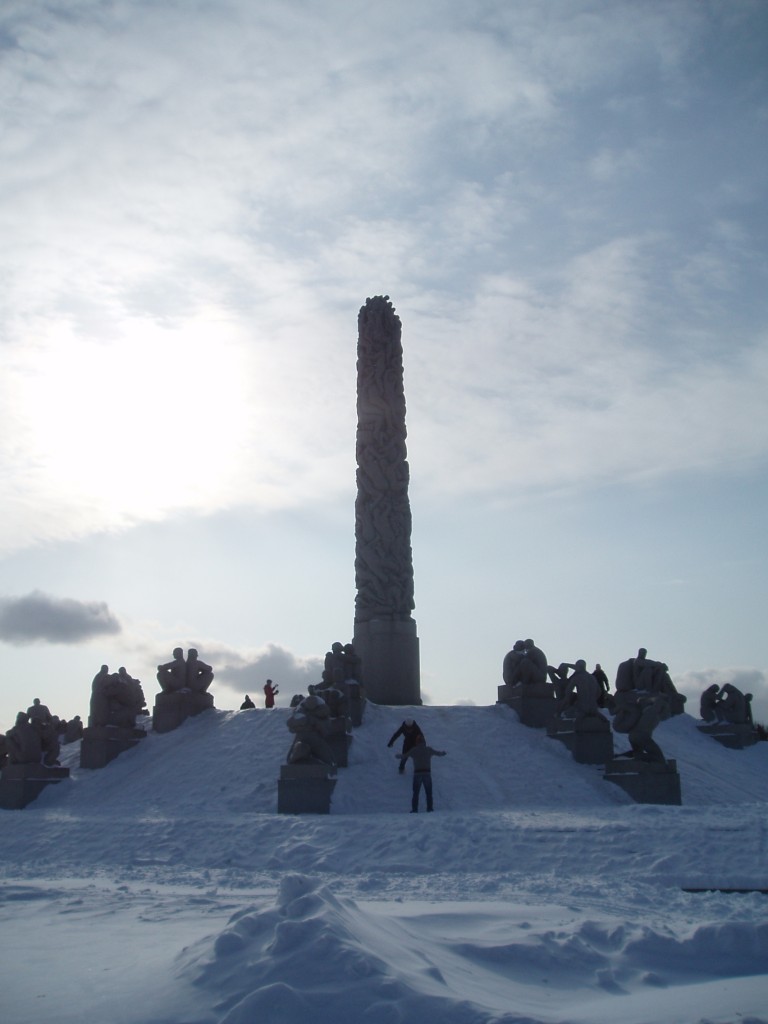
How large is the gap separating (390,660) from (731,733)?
834 centimetres

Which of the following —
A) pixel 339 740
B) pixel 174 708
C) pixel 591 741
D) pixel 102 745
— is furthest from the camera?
pixel 174 708

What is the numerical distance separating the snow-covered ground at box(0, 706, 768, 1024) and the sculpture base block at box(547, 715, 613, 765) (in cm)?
54

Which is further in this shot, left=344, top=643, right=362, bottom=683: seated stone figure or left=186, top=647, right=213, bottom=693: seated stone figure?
left=186, top=647, right=213, bottom=693: seated stone figure

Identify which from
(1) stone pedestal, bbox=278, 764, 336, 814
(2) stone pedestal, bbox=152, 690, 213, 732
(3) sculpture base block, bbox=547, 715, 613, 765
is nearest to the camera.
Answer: (1) stone pedestal, bbox=278, 764, 336, 814

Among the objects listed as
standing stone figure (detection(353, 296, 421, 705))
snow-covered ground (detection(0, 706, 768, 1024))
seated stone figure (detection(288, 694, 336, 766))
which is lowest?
snow-covered ground (detection(0, 706, 768, 1024))

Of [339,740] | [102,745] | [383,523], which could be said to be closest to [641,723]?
[339,740]

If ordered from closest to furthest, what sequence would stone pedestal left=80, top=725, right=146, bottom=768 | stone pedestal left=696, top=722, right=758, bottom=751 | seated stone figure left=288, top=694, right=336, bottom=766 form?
seated stone figure left=288, top=694, right=336, bottom=766, stone pedestal left=80, top=725, right=146, bottom=768, stone pedestal left=696, top=722, right=758, bottom=751

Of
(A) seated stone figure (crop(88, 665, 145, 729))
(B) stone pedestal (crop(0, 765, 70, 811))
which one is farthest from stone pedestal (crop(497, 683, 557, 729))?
(B) stone pedestal (crop(0, 765, 70, 811))

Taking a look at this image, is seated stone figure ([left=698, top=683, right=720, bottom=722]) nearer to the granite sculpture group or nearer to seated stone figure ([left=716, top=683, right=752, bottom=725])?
seated stone figure ([left=716, top=683, right=752, bottom=725])

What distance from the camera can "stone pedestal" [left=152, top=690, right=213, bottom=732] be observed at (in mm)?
20922

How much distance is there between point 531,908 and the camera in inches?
293

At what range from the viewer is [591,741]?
17891 millimetres

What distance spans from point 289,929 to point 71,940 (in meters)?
2.11

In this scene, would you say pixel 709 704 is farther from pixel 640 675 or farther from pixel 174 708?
pixel 174 708
